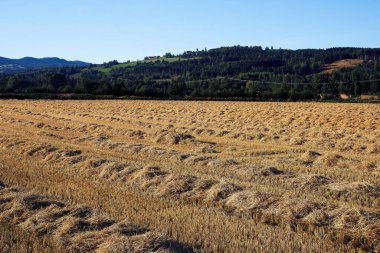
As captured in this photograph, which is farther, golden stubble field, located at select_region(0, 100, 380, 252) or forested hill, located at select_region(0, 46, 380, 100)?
forested hill, located at select_region(0, 46, 380, 100)

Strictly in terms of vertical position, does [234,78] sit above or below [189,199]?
above

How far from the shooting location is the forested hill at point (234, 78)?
73.2 m

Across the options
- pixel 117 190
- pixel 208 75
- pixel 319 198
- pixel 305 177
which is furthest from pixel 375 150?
pixel 208 75

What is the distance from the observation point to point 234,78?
13162 cm

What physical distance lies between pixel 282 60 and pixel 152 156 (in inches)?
Result: 6437

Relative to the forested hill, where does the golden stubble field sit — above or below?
below

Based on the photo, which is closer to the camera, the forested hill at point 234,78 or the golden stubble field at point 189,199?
the golden stubble field at point 189,199

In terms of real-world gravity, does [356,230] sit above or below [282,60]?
below

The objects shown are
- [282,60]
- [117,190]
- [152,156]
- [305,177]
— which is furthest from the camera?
[282,60]

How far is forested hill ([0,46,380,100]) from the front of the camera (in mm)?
73188

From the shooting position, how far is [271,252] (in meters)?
6.45

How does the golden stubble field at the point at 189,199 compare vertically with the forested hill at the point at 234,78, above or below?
below

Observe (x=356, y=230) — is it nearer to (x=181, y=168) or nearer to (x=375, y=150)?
(x=181, y=168)

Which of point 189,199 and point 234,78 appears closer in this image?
point 189,199
